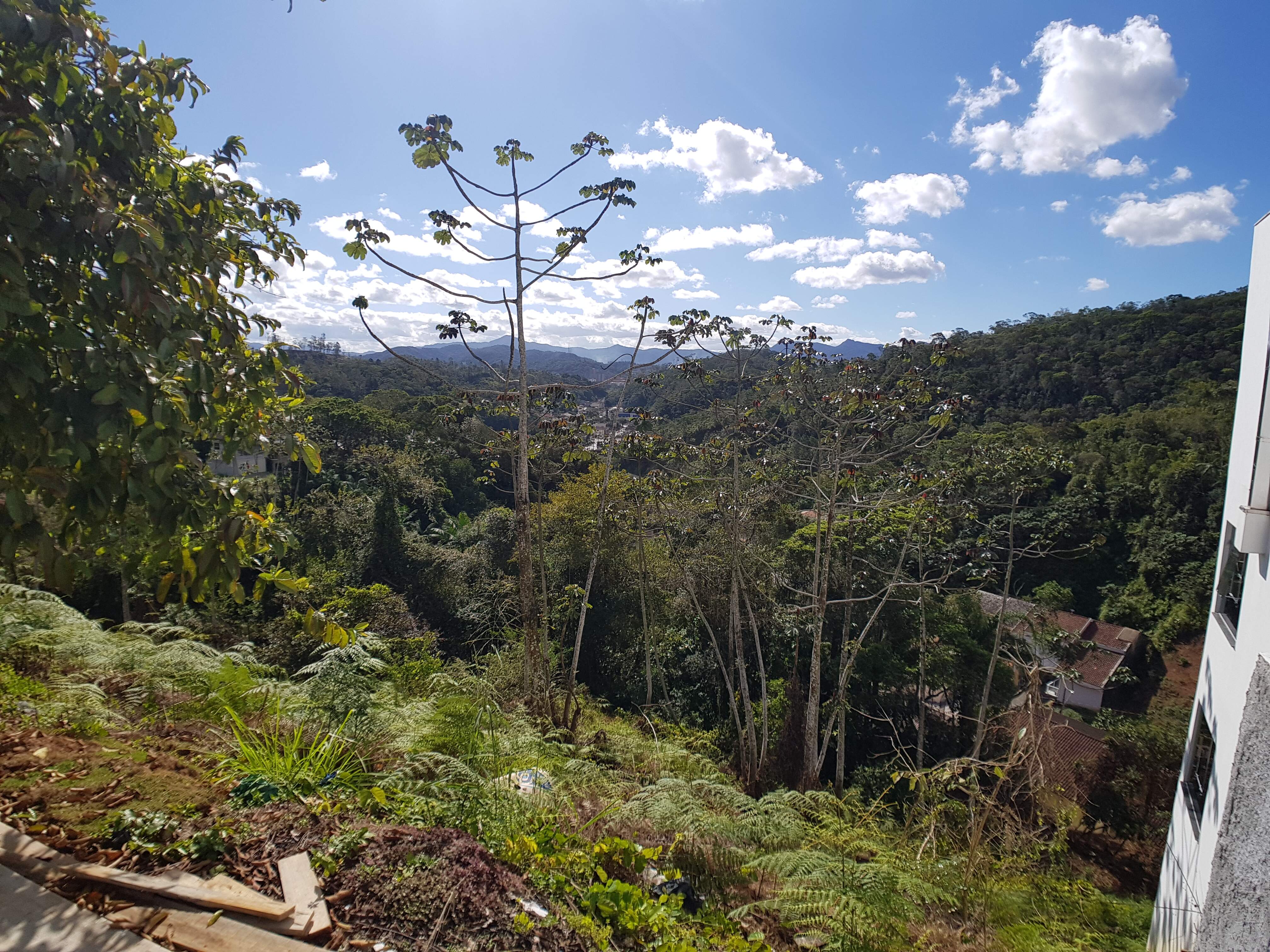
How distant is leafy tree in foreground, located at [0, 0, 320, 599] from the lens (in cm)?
163

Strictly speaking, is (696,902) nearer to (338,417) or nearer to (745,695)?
(745,695)

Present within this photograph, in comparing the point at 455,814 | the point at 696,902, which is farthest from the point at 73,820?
the point at 696,902

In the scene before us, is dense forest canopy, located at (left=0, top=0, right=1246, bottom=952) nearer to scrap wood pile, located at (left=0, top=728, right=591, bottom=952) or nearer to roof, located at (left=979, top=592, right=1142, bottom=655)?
scrap wood pile, located at (left=0, top=728, right=591, bottom=952)

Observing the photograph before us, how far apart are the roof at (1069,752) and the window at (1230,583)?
5.50ft

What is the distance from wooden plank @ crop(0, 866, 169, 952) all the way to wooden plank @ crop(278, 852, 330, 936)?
100 millimetres

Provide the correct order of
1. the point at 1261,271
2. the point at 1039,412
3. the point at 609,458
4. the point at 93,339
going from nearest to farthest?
the point at 93,339, the point at 1261,271, the point at 609,458, the point at 1039,412

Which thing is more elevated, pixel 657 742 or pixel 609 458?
pixel 609 458

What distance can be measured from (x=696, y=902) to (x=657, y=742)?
460 centimetres

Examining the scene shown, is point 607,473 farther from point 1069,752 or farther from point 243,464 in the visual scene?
point 243,464

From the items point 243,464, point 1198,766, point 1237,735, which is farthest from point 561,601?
point 243,464

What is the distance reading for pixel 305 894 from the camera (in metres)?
2.27

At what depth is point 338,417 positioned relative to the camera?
2897cm

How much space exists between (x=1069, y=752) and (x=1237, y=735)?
11954mm

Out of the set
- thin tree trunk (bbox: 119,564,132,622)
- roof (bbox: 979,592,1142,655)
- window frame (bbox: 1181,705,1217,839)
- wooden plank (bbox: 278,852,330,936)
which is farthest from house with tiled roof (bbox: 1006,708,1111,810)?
thin tree trunk (bbox: 119,564,132,622)
